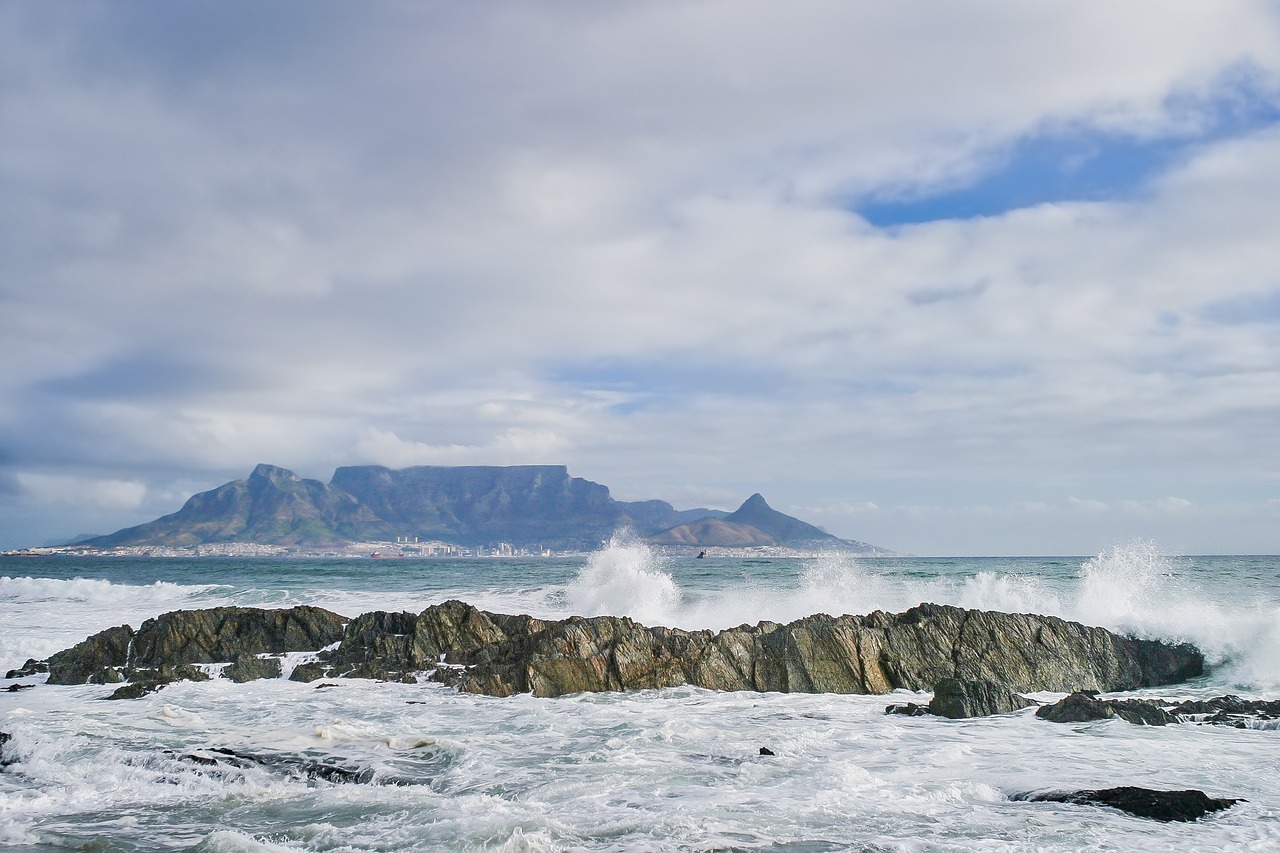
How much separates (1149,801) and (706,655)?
1039 cm

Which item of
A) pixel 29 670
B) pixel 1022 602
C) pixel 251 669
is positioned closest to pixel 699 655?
pixel 251 669

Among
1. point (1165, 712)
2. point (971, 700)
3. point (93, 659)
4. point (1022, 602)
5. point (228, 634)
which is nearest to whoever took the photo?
point (1165, 712)

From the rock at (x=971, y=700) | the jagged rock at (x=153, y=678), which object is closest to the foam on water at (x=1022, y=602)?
the rock at (x=971, y=700)

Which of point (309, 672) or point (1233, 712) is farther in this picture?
point (309, 672)

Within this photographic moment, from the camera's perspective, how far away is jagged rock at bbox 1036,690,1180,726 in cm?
1438

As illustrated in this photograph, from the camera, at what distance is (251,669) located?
1981cm

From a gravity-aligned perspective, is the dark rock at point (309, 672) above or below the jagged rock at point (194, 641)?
below

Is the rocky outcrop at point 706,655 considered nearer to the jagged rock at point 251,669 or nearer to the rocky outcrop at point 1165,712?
the jagged rock at point 251,669

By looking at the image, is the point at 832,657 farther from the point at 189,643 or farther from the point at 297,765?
the point at 189,643

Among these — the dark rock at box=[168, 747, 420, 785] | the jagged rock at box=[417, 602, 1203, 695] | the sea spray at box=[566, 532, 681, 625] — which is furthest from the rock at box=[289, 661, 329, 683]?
the sea spray at box=[566, 532, 681, 625]

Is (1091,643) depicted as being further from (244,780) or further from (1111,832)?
(244,780)

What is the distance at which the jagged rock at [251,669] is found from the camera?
64.0ft

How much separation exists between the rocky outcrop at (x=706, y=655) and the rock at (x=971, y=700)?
2574mm

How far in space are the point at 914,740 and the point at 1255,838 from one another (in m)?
5.25
